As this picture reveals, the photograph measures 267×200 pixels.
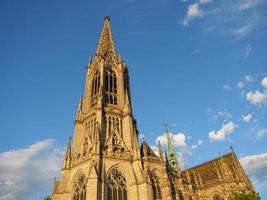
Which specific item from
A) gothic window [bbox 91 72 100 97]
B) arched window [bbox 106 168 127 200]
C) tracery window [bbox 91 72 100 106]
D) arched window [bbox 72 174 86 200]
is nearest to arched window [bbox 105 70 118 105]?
gothic window [bbox 91 72 100 97]

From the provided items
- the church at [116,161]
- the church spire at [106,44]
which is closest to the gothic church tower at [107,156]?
the church at [116,161]

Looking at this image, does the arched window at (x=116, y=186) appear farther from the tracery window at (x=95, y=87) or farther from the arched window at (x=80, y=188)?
the tracery window at (x=95, y=87)

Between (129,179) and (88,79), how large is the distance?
20.6 meters

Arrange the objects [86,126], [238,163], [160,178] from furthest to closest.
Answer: [238,163] < [86,126] < [160,178]

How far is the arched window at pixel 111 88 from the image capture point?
40.5m

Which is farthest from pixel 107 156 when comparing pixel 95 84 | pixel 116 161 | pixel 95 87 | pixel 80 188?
pixel 95 84

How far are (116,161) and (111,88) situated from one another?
14.8 m

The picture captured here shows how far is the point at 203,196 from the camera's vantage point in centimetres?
4325

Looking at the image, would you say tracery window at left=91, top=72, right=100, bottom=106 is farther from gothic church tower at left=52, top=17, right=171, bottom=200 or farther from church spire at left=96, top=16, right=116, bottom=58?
church spire at left=96, top=16, right=116, bottom=58

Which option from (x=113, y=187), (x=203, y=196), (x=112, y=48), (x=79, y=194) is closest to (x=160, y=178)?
(x=113, y=187)

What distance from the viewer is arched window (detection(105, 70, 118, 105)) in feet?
133

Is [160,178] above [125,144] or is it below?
below

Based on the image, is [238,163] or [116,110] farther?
[238,163]

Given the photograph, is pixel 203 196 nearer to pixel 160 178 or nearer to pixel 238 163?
pixel 238 163
